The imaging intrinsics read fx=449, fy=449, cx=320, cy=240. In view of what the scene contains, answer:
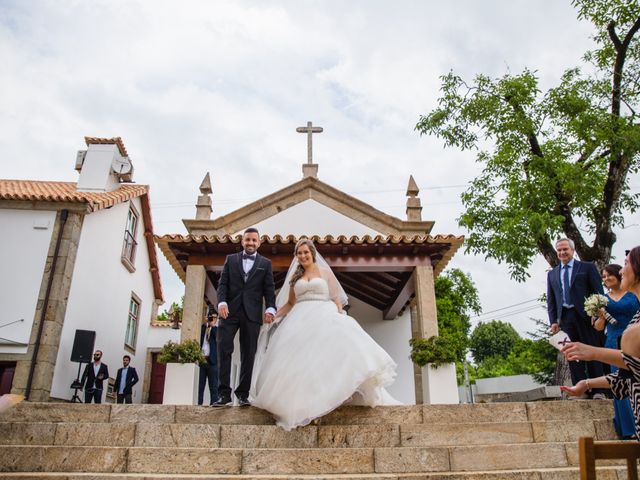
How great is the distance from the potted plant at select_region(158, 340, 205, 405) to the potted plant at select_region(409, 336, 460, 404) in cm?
345

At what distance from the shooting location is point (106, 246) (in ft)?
42.9

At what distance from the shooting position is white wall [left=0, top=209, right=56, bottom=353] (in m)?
10.1

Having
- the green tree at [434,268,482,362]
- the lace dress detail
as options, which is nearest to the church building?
the lace dress detail

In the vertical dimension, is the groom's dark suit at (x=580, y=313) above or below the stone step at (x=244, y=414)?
above

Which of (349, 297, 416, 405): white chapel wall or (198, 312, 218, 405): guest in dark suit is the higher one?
(349, 297, 416, 405): white chapel wall

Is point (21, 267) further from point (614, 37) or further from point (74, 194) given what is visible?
point (614, 37)

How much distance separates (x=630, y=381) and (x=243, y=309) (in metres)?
3.65

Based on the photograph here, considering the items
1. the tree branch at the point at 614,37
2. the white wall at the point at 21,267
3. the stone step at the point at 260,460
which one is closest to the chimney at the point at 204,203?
the white wall at the point at 21,267

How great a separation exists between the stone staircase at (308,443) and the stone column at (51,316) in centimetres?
629

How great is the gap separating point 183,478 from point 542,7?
30.2ft

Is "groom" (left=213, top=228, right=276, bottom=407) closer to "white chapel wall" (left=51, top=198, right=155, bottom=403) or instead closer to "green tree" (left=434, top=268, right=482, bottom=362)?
"white chapel wall" (left=51, top=198, right=155, bottom=403)

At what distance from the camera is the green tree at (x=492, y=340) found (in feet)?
148

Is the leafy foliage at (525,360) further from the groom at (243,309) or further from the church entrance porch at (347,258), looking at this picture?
the groom at (243,309)

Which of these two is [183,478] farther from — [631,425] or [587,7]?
[587,7]
